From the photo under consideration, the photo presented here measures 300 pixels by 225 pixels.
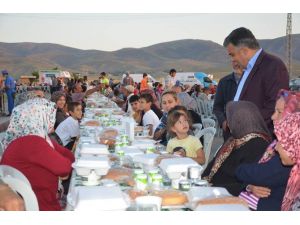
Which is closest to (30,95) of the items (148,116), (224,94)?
(148,116)

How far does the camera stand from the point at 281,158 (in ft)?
6.84

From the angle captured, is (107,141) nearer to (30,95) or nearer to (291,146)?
(30,95)

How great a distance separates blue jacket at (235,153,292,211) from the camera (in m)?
2.17

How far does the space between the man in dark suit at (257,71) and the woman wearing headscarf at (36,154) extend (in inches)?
65.2

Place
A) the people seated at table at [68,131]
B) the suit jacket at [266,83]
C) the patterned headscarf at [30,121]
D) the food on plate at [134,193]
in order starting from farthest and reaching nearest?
the people seated at table at [68,131] < the suit jacket at [266,83] < the patterned headscarf at [30,121] < the food on plate at [134,193]

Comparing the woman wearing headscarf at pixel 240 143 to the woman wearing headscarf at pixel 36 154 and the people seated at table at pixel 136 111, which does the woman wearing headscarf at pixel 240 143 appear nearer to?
the woman wearing headscarf at pixel 36 154

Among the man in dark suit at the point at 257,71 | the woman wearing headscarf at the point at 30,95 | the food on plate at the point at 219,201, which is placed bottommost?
the food on plate at the point at 219,201

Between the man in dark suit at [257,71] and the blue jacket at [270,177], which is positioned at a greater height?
the man in dark suit at [257,71]

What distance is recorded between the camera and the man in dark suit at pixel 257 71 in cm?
338

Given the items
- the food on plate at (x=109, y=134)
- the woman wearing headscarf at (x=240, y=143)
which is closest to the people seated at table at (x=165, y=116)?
the food on plate at (x=109, y=134)

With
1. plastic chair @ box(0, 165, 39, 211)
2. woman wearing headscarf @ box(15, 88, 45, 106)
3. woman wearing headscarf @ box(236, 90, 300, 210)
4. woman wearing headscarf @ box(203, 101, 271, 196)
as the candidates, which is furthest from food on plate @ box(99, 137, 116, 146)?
plastic chair @ box(0, 165, 39, 211)

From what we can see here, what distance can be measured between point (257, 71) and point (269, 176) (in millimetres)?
1457
